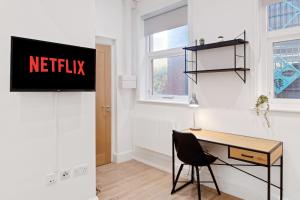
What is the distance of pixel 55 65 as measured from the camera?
2115mm

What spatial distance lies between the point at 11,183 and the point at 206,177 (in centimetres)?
240

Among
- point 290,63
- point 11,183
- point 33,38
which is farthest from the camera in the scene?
point 290,63

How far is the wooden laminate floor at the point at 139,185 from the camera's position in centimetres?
278

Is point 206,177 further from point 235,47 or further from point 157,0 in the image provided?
point 157,0

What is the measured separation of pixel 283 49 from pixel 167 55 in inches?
71.7

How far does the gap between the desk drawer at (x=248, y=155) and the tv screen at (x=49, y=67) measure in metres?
1.70

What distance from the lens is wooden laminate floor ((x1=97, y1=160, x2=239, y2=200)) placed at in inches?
110

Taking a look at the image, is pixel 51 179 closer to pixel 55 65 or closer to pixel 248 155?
pixel 55 65

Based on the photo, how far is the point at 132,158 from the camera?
4.25 metres

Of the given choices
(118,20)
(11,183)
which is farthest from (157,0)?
(11,183)

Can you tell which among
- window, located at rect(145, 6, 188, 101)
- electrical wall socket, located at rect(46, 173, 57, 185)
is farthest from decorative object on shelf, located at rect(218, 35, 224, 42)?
electrical wall socket, located at rect(46, 173, 57, 185)

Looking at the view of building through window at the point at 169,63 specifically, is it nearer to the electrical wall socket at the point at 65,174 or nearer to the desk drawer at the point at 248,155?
the desk drawer at the point at 248,155

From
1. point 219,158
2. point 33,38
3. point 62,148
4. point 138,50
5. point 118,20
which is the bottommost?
point 219,158

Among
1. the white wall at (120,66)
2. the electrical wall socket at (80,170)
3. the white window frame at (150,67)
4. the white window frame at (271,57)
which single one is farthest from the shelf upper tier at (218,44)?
the electrical wall socket at (80,170)
